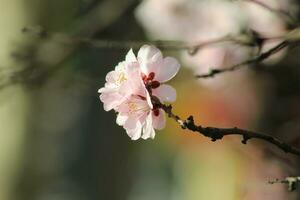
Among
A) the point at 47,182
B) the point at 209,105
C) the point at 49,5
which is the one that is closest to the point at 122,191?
the point at 47,182

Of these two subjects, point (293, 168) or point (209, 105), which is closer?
point (293, 168)

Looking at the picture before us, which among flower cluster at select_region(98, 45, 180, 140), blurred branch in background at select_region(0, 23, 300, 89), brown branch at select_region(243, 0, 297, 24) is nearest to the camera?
flower cluster at select_region(98, 45, 180, 140)

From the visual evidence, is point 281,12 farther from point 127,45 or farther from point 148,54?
point 148,54

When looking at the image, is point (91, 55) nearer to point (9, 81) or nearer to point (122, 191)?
point (9, 81)

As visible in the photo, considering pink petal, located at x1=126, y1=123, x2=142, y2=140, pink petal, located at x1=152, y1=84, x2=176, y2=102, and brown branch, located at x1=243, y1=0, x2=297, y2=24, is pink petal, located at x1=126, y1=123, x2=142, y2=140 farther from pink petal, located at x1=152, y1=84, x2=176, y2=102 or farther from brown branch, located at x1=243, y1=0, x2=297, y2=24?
brown branch, located at x1=243, y1=0, x2=297, y2=24

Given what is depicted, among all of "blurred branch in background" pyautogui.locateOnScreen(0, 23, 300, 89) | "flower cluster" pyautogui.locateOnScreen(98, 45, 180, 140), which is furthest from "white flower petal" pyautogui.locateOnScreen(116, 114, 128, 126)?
"blurred branch in background" pyautogui.locateOnScreen(0, 23, 300, 89)

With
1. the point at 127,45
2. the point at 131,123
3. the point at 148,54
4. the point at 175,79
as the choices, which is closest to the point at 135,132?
the point at 131,123
